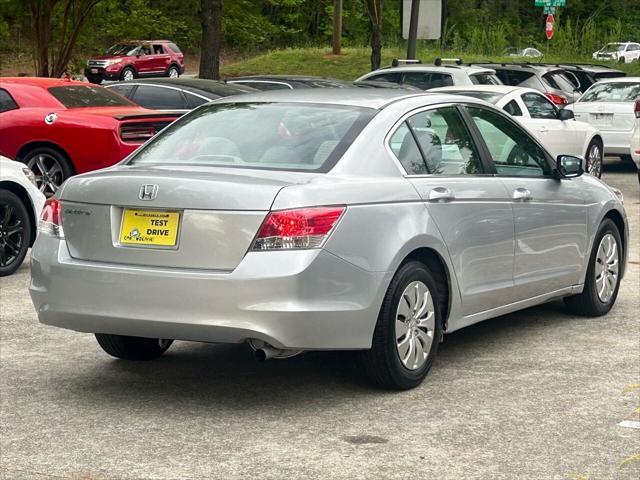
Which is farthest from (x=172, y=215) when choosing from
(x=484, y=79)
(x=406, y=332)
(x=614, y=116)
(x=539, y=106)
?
(x=484, y=79)

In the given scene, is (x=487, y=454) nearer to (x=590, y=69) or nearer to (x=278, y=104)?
(x=278, y=104)

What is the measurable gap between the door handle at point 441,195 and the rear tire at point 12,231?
4.67 m

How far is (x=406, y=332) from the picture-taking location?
268 inches

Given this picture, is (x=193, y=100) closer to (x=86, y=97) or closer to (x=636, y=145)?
(x=86, y=97)

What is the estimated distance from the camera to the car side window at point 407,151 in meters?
7.08

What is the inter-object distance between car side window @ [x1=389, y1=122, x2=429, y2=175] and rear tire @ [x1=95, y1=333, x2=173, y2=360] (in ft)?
5.65

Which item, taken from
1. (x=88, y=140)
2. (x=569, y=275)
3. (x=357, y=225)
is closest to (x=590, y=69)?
(x=88, y=140)

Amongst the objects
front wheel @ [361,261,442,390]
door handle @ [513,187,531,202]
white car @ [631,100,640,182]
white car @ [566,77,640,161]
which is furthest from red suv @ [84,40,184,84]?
front wheel @ [361,261,442,390]

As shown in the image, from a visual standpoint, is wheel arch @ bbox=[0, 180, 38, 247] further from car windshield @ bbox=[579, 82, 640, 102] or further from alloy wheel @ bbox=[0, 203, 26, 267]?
car windshield @ bbox=[579, 82, 640, 102]

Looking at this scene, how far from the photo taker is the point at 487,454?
5.68 meters

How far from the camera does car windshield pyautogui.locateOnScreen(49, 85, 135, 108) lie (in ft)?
52.5

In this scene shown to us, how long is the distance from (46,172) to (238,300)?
9.83 m

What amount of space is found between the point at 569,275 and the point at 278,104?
2.31 meters

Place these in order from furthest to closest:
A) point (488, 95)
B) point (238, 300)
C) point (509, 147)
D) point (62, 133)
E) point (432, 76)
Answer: point (432, 76) → point (488, 95) → point (62, 133) → point (509, 147) → point (238, 300)
